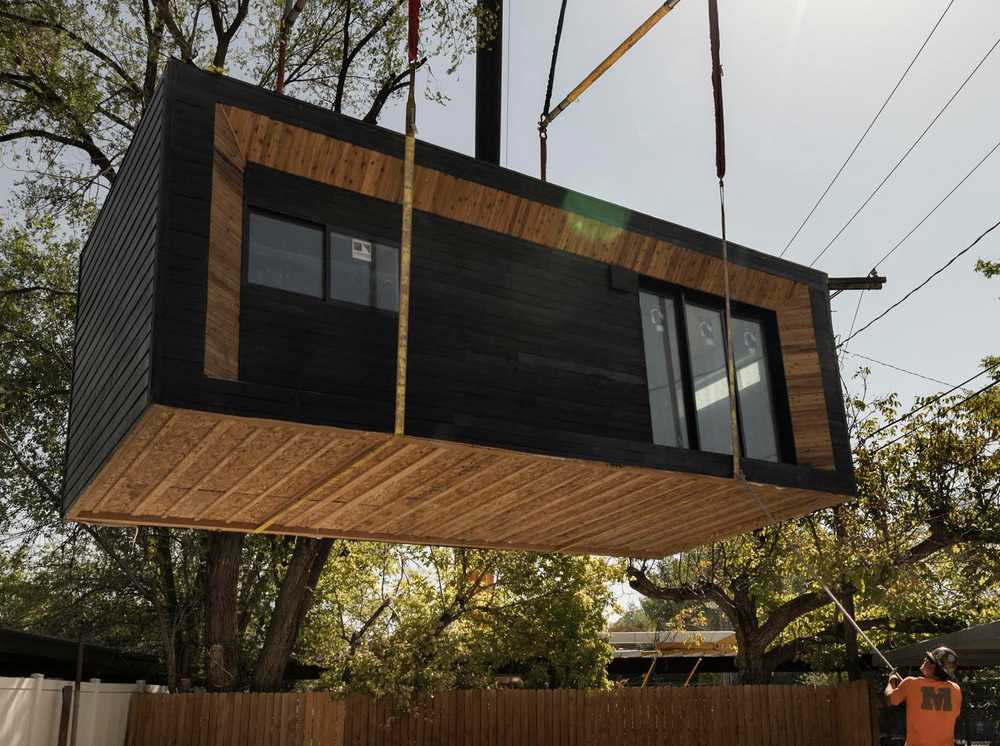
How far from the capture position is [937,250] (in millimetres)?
15062

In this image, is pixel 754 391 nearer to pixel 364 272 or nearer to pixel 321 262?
pixel 364 272

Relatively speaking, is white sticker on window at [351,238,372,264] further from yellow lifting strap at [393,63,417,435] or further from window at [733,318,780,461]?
window at [733,318,780,461]

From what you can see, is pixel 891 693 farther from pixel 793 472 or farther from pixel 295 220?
pixel 295 220

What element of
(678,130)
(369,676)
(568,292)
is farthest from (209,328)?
(678,130)

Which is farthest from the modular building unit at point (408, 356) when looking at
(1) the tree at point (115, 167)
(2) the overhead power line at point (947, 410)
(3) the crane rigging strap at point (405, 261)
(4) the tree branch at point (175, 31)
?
(4) the tree branch at point (175, 31)

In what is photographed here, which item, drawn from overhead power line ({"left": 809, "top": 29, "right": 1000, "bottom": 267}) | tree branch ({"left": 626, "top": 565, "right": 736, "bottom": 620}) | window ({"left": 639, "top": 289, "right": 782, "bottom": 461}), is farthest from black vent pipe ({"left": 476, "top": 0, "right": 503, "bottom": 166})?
tree branch ({"left": 626, "top": 565, "right": 736, "bottom": 620})

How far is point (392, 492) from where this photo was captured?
10.0 meters

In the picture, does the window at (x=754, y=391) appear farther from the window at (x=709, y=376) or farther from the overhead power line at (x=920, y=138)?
the overhead power line at (x=920, y=138)

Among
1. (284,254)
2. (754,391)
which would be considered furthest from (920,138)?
(284,254)

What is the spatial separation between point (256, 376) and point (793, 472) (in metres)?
5.99

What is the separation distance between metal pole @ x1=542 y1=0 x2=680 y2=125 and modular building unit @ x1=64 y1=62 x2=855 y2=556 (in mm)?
2061

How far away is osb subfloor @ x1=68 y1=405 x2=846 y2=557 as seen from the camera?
8.27m

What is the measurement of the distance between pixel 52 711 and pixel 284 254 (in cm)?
707

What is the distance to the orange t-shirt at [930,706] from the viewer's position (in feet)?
24.1
